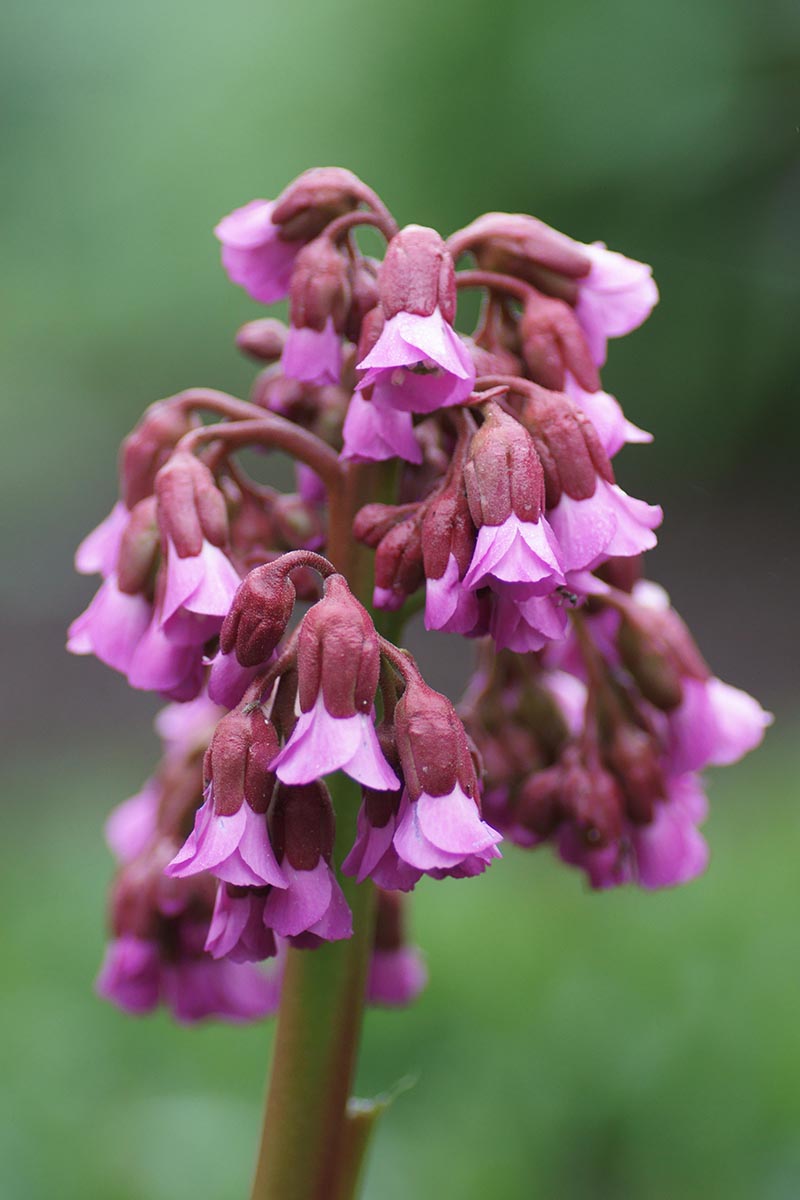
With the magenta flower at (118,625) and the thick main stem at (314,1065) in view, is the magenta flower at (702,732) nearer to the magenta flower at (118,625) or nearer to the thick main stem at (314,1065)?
the thick main stem at (314,1065)

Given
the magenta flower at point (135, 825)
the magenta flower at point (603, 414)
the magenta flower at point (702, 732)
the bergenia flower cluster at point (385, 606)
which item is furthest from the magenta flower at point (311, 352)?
the magenta flower at point (135, 825)

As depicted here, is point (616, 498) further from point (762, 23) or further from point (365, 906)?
point (762, 23)

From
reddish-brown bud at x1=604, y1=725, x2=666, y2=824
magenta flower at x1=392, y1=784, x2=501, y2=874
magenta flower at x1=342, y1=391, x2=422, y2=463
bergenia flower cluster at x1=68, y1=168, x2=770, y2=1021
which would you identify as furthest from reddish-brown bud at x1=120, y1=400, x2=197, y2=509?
reddish-brown bud at x1=604, y1=725, x2=666, y2=824

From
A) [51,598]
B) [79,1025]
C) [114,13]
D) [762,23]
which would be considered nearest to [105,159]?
[114,13]

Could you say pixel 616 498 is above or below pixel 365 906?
above

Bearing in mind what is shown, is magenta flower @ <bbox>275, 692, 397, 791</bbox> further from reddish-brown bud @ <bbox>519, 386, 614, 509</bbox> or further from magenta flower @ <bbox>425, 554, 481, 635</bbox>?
reddish-brown bud @ <bbox>519, 386, 614, 509</bbox>

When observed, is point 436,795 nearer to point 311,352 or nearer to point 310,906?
point 310,906
